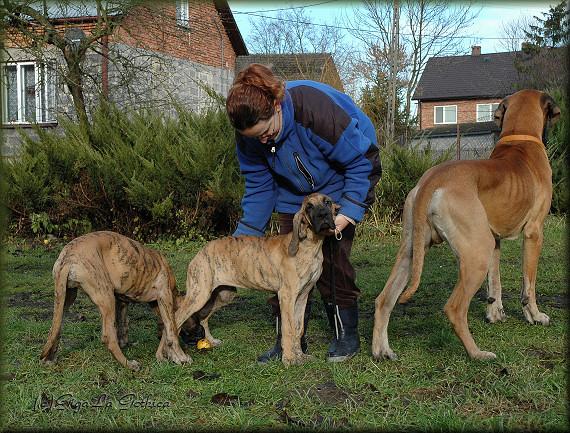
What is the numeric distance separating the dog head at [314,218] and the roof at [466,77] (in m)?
41.5

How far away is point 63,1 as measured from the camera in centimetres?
1272

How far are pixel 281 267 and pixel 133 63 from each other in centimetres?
1340

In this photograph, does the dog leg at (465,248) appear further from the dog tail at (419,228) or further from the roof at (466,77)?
the roof at (466,77)

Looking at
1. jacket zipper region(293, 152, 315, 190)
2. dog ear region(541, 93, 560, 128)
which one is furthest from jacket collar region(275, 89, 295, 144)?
dog ear region(541, 93, 560, 128)

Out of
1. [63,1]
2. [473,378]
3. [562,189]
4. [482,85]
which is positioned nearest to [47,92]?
[63,1]

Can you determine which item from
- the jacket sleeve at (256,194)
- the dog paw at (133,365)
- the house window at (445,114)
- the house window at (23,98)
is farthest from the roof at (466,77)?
the dog paw at (133,365)

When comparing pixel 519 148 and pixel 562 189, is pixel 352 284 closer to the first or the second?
pixel 519 148

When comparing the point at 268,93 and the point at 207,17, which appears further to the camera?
the point at 207,17

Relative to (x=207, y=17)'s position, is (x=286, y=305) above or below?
below

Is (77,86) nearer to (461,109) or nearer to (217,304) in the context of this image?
(217,304)

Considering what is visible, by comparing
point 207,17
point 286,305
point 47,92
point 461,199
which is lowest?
point 286,305

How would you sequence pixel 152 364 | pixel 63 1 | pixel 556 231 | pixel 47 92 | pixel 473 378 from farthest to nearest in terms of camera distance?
1. pixel 47 92
2. pixel 63 1
3. pixel 556 231
4. pixel 152 364
5. pixel 473 378

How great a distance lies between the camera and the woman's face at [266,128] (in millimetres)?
4387

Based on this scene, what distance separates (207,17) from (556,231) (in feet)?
43.4
